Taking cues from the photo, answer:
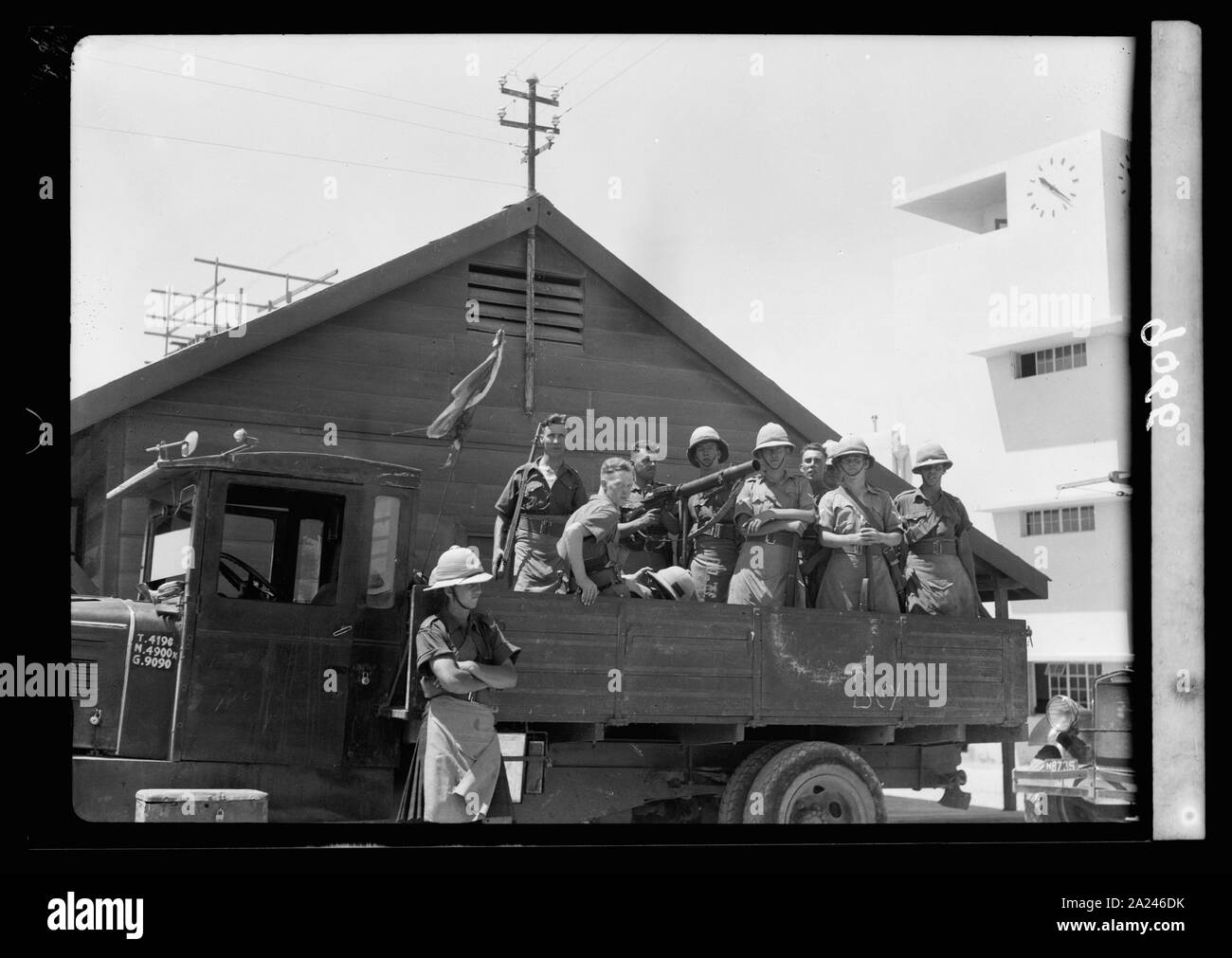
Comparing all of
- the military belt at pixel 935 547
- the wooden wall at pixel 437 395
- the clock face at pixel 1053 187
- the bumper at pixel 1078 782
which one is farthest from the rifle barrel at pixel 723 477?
the clock face at pixel 1053 187

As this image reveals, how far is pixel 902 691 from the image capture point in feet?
25.0

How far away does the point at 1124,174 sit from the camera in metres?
7.36

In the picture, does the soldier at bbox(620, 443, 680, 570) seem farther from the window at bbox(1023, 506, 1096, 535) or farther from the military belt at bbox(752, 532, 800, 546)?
the window at bbox(1023, 506, 1096, 535)

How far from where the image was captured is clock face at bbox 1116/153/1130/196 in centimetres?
723

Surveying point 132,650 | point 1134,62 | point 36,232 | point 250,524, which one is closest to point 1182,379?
point 1134,62

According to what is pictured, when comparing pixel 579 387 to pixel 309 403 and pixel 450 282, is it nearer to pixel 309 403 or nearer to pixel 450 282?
pixel 450 282

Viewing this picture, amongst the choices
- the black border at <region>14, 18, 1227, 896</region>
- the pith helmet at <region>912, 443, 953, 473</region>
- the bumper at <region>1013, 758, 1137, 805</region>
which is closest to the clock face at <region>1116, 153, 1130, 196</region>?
the black border at <region>14, 18, 1227, 896</region>

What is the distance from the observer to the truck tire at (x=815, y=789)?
7.33m

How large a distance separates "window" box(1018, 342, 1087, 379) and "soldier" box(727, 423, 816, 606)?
12186 millimetres

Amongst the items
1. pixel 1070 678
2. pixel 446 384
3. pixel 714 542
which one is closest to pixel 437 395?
pixel 446 384
